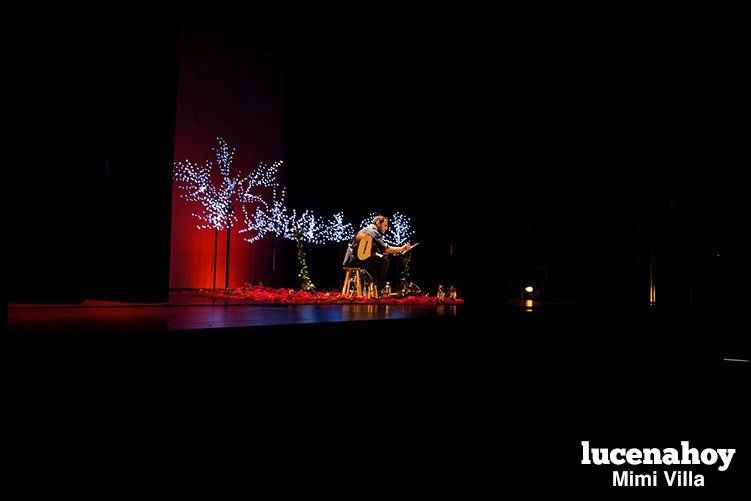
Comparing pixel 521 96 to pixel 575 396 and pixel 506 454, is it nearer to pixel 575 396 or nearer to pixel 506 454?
pixel 575 396

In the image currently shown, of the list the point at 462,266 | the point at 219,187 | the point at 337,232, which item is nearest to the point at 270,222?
the point at 219,187

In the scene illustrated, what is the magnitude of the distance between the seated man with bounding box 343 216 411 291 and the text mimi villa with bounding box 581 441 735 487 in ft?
15.2

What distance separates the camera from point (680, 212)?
660 centimetres

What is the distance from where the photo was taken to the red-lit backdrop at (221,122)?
948 centimetres

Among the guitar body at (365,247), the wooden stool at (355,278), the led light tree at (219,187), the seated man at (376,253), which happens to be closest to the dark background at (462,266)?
the seated man at (376,253)

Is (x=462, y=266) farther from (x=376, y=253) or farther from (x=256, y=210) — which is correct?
(x=256, y=210)

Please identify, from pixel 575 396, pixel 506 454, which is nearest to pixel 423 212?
pixel 575 396

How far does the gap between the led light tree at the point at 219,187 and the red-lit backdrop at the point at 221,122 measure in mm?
118

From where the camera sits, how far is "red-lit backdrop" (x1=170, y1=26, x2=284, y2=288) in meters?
9.48

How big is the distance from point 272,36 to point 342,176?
3.49m

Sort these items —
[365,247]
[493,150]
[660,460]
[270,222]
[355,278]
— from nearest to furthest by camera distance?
[660,460] → [493,150] → [365,247] → [355,278] → [270,222]

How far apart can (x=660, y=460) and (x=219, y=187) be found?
8.31m

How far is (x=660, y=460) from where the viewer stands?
3.09 metres

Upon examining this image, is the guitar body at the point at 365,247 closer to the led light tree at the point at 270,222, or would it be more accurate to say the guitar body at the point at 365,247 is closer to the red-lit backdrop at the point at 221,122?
the led light tree at the point at 270,222
